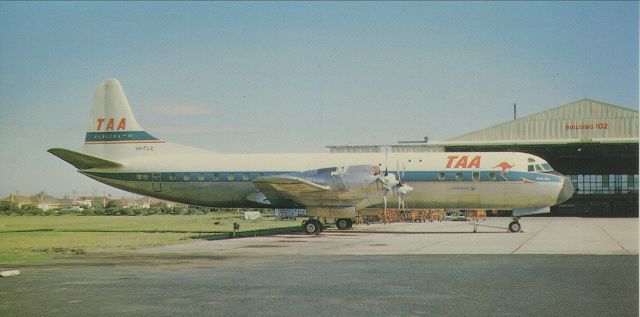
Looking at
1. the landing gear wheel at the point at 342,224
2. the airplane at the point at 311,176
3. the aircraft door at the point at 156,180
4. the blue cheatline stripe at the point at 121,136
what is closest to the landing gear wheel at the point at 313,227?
the airplane at the point at 311,176

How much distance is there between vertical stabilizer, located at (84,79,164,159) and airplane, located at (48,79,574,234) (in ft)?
0.21

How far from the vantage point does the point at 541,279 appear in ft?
49.9

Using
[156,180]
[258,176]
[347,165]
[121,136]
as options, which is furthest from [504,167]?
[121,136]

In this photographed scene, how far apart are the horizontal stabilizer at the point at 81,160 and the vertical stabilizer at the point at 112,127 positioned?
63.5 inches

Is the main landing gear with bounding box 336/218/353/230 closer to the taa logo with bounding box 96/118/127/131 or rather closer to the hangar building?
the taa logo with bounding box 96/118/127/131

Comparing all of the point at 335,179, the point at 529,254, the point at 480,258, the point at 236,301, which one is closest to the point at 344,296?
the point at 236,301

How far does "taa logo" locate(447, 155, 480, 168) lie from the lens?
3500 cm

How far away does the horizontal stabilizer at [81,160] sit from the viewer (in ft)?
118

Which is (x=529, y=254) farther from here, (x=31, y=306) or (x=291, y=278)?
(x=31, y=306)

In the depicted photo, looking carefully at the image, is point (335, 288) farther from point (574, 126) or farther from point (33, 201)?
point (33, 201)

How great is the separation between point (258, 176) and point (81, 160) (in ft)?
35.3

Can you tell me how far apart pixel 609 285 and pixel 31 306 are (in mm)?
12303

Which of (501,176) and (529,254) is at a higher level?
(501,176)

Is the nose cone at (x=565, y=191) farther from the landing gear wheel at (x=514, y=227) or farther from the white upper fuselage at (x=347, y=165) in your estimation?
the landing gear wheel at (x=514, y=227)
